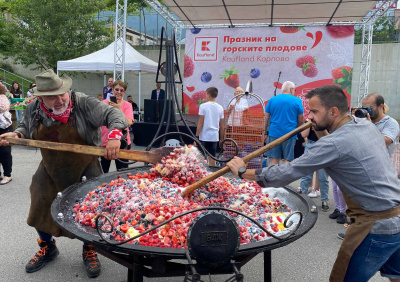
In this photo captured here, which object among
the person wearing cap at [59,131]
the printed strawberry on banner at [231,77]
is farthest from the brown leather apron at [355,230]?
the printed strawberry on banner at [231,77]

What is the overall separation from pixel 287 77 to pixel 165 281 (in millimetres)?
7425

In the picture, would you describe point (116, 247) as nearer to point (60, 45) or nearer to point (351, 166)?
point (351, 166)

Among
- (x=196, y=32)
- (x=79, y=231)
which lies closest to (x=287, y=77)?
(x=196, y=32)

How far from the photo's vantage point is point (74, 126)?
2.76m

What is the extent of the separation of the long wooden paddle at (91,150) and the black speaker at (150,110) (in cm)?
580

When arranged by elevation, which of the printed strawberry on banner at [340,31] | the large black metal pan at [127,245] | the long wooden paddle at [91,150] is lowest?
the large black metal pan at [127,245]

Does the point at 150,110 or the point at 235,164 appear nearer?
the point at 235,164

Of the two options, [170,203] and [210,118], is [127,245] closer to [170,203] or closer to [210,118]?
[170,203]

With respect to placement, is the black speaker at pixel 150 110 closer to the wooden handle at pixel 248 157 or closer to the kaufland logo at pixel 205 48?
the kaufland logo at pixel 205 48

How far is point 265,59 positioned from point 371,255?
7994mm

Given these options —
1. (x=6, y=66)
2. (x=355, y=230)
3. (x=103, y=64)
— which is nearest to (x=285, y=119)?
(x=355, y=230)

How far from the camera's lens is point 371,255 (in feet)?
6.39

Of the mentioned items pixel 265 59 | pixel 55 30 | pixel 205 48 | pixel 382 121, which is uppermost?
pixel 55 30

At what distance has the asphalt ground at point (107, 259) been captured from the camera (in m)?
3.05
